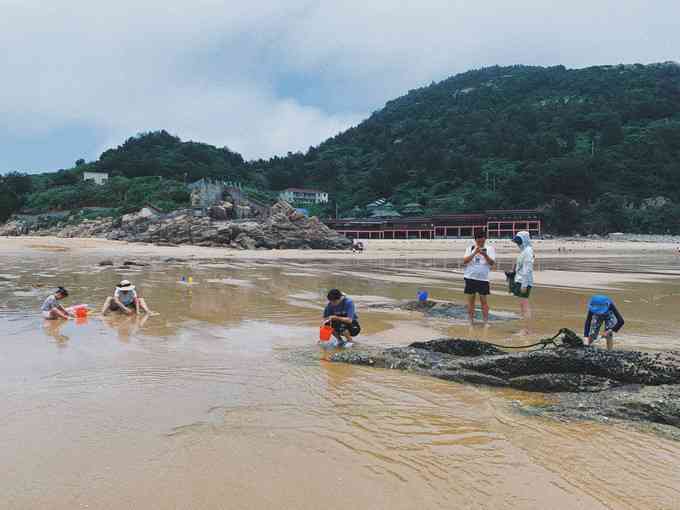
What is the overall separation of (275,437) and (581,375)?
3.57m

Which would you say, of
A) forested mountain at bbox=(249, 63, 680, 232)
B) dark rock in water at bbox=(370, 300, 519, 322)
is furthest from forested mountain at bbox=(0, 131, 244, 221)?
dark rock in water at bbox=(370, 300, 519, 322)

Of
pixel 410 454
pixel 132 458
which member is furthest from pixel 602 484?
pixel 132 458

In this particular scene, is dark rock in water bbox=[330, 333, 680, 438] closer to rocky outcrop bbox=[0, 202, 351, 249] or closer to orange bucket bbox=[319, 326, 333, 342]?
orange bucket bbox=[319, 326, 333, 342]

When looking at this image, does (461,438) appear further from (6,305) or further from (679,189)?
(679,189)

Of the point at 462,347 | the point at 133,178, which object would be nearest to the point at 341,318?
the point at 462,347

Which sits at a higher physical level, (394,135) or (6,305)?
(394,135)

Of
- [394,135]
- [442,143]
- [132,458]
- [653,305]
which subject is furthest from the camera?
[394,135]

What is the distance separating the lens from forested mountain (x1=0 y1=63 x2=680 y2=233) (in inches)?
3123

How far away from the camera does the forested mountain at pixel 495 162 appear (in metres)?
79.3

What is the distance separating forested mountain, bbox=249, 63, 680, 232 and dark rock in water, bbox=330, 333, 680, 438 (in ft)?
263

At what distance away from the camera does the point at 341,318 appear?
26.1ft

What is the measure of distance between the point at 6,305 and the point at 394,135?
156 meters

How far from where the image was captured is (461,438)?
418 cm

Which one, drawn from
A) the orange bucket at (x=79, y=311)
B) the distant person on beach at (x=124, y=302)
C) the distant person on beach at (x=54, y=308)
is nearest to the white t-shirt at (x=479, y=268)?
the distant person on beach at (x=124, y=302)
